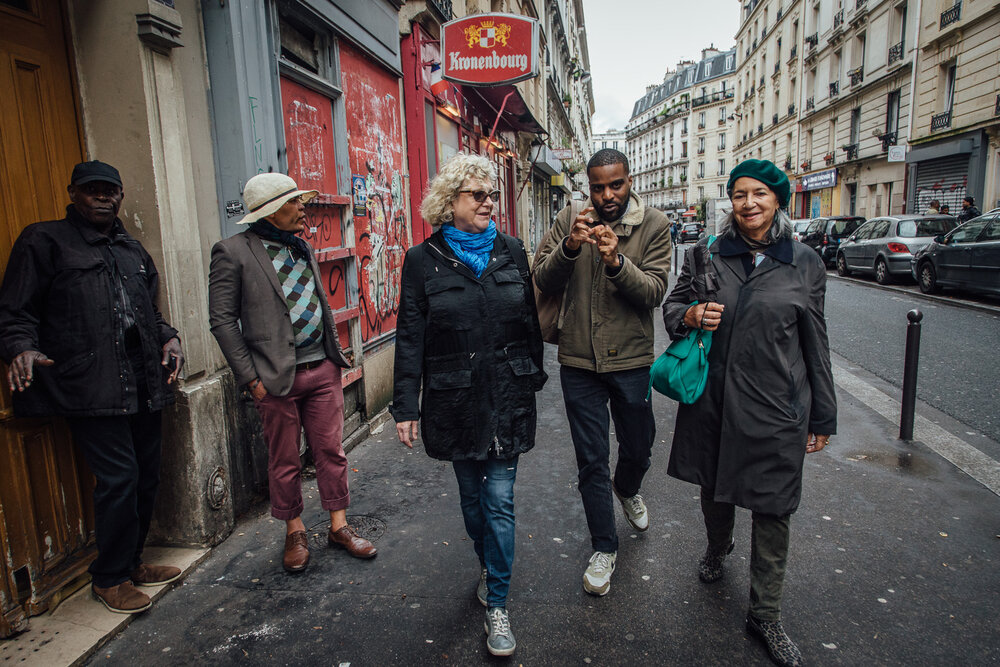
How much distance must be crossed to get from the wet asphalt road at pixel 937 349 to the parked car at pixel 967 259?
52cm

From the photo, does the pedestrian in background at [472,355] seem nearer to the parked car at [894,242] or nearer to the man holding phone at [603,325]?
the man holding phone at [603,325]

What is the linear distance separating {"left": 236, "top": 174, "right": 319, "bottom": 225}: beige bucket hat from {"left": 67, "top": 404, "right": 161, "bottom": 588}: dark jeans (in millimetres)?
1149

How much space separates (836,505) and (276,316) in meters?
3.63

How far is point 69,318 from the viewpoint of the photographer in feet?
8.77

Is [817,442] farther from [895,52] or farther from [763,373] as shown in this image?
[895,52]

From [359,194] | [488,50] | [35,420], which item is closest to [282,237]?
[35,420]

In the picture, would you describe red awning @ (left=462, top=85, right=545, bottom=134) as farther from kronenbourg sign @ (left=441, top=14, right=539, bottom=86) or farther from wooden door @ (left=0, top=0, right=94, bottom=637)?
wooden door @ (left=0, top=0, right=94, bottom=637)

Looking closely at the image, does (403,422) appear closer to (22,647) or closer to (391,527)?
(391,527)

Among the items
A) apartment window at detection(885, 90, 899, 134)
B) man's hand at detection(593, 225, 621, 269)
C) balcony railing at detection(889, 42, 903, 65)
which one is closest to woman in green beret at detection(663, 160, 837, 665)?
man's hand at detection(593, 225, 621, 269)

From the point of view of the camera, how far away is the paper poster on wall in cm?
557

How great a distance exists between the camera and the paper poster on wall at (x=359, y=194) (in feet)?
18.3

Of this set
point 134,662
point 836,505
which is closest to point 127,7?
point 134,662

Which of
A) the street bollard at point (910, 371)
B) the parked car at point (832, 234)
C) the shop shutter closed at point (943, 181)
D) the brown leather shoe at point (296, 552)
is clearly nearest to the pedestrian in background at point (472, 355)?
the brown leather shoe at point (296, 552)

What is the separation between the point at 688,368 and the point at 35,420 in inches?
118
